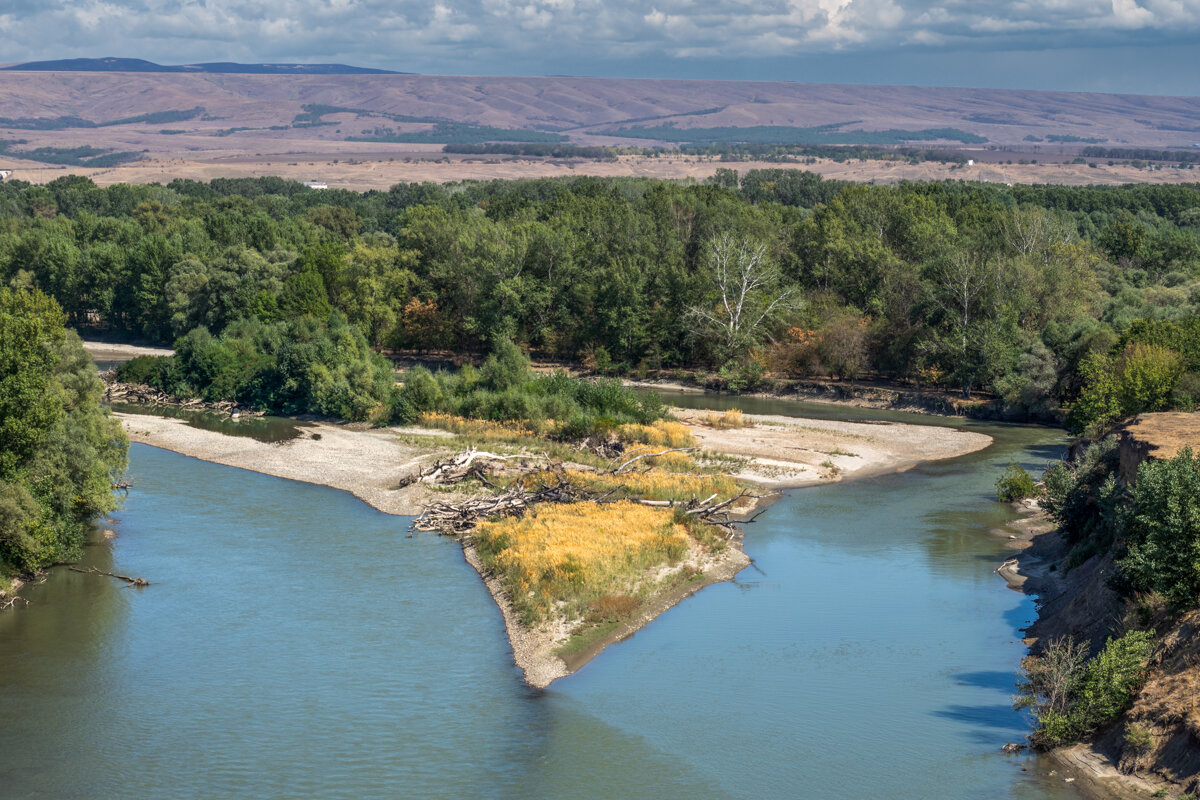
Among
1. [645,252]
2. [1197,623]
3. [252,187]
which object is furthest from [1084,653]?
[252,187]

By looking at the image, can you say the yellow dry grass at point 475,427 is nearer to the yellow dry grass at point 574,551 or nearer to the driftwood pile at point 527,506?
the driftwood pile at point 527,506

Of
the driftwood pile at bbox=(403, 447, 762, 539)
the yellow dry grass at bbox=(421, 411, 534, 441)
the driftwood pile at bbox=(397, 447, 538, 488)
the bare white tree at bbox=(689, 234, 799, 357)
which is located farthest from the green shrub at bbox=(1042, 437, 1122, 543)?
the bare white tree at bbox=(689, 234, 799, 357)

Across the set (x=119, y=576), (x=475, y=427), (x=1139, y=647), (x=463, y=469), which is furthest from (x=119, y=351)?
(x=1139, y=647)

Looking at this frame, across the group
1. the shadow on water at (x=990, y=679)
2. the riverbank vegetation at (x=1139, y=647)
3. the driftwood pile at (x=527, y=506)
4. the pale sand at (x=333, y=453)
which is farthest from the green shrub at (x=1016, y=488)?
the pale sand at (x=333, y=453)

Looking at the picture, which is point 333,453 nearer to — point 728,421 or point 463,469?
point 463,469

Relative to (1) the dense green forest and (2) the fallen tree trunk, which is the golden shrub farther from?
(2) the fallen tree trunk
